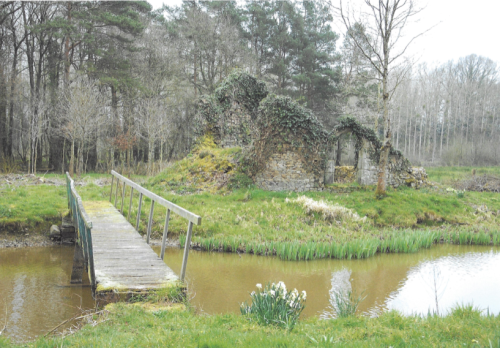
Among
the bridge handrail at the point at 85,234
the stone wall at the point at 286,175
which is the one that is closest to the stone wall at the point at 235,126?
the stone wall at the point at 286,175

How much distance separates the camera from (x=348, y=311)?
5.27 meters

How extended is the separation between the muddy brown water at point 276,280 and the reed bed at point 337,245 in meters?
0.22

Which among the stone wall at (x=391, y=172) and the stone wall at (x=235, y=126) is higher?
the stone wall at (x=235, y=126)

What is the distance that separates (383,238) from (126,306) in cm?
909

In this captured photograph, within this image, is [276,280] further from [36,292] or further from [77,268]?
[36,292]

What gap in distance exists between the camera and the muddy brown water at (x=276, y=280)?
628cm

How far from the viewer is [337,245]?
999 cm

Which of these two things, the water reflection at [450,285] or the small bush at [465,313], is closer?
the small bush at [465,313]

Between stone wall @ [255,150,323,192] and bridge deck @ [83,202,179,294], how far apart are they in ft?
31.0

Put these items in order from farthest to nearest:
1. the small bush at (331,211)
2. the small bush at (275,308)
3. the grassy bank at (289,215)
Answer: the small bush at (331,211) → the grassy bank at (289,215) → the small bush at (275,308)

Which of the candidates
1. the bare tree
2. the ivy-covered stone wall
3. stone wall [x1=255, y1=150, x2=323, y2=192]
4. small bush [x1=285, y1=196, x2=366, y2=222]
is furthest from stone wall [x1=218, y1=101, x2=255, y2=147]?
small bush [x1=285, y1=196, x2=366, y2=222]

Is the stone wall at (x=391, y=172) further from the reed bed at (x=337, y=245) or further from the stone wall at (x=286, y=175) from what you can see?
the reed bed at (x=337, y=245)

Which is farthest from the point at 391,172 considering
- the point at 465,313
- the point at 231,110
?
the point at 465,313

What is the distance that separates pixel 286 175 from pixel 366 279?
30.8 ft
